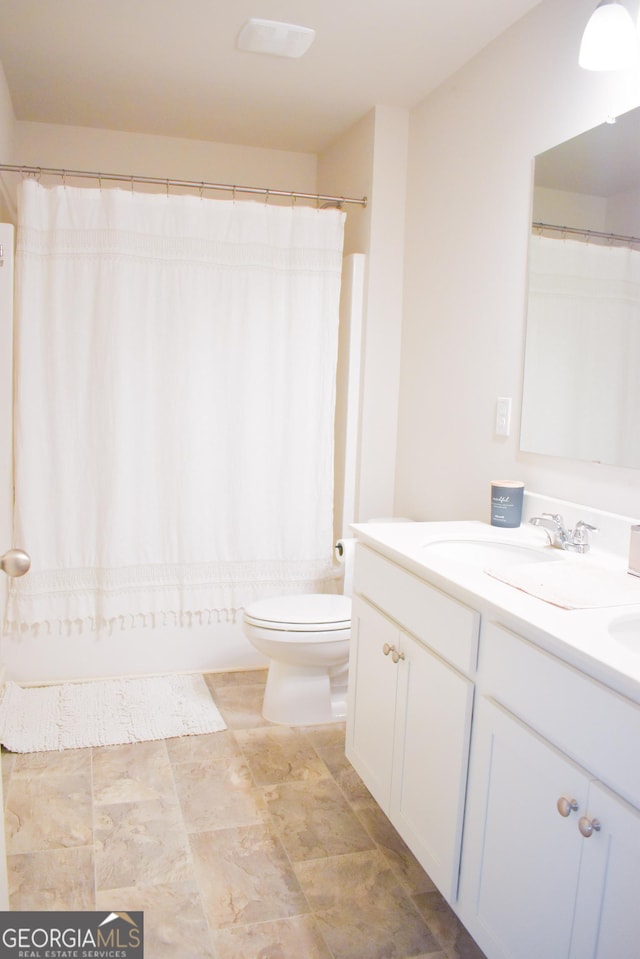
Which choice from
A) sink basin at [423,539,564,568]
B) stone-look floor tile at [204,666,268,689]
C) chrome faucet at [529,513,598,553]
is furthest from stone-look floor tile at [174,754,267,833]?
chrome faucet at [529,513,598,553]

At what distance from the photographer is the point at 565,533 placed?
197 centimetres

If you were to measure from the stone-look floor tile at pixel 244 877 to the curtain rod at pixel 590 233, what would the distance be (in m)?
1.76

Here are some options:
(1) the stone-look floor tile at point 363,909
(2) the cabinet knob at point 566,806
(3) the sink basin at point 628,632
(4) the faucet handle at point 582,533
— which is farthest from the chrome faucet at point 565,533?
(1) the stone-look floor tile at point 363,909

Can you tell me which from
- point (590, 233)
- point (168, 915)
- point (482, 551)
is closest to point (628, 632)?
point (482, 551)

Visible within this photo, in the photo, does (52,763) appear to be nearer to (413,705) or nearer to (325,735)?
(325,735)

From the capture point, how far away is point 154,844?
204 cm

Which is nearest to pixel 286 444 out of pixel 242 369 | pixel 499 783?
pixel 242 369

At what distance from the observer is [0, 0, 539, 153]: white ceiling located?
2.36m

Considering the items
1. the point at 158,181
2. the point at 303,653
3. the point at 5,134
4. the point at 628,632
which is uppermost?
the point at 5,134

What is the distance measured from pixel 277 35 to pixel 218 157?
128 centimetres

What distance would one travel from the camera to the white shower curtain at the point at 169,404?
2.87m

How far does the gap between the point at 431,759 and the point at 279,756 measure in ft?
3.18

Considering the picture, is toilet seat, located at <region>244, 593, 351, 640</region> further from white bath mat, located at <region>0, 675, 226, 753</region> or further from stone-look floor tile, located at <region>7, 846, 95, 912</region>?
stone-look floor tile, located at <region>7, 846, 95, 912</region>

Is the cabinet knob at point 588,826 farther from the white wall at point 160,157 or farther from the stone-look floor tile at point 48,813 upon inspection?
the white wall at point 160,157
